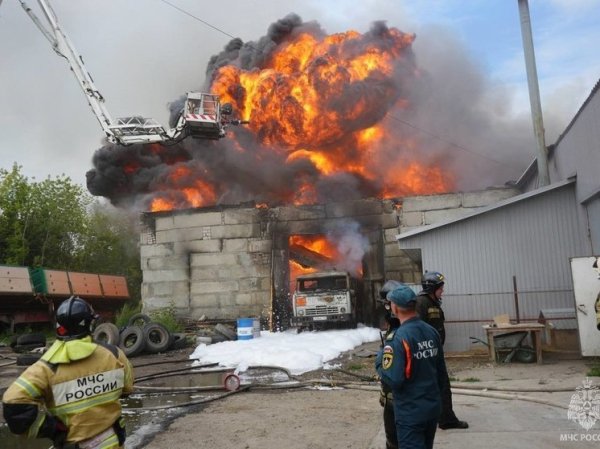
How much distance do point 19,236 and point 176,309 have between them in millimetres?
14763

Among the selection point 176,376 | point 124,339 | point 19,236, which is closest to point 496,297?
point 176,376

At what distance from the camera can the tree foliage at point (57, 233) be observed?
29.8 meters

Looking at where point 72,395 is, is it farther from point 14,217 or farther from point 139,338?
point 14,217

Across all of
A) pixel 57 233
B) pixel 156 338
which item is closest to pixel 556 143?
pixel 156 338

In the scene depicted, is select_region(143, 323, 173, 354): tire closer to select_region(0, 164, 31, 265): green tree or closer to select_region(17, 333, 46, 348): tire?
select_region(17, 333, 46, 348): tire

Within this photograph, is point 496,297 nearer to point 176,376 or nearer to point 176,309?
point 176,376

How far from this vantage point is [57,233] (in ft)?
103

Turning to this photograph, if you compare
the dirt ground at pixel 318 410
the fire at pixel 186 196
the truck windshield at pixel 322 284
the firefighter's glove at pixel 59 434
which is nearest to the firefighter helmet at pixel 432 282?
the dirt ground at pixel 318 410

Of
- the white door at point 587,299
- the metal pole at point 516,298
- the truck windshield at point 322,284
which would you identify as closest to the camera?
the white door at point 587,299

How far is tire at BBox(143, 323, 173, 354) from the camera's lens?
587 inches

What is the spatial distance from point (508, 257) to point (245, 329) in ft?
26.3

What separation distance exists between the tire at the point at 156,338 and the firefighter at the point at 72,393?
12302 millimetres

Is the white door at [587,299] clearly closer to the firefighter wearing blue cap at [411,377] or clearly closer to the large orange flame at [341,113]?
the firefighter wearing blue cap at [411,377]

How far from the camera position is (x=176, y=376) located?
440 inches
